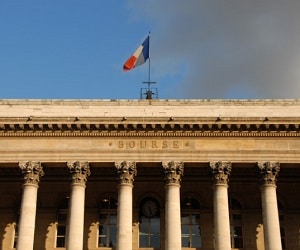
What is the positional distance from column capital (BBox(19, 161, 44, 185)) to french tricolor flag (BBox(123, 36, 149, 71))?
32.9ft

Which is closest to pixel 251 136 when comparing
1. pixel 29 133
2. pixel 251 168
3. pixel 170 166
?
pixel 251 168

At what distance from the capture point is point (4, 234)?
36.3 m

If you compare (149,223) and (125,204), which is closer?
(125,204)

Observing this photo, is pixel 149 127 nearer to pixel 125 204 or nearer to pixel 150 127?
pixel 150 127

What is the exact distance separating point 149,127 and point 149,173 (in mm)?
4277

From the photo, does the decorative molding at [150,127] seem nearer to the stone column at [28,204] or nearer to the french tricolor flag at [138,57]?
the stone column at [28,204]

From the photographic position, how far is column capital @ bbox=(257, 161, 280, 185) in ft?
110

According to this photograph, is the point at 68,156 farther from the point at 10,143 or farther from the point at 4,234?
the point at 4,234

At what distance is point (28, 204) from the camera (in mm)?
33344

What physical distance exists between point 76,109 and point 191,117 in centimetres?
735

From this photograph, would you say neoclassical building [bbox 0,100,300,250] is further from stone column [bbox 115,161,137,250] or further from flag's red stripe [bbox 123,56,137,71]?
flag's red stripe [bbox 123,56,137,71]

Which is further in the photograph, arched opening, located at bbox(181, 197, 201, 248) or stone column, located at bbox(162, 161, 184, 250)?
arched opening, located at bbox(181, 197, 201, 248)

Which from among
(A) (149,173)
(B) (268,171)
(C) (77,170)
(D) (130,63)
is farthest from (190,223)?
(D) (130,63)

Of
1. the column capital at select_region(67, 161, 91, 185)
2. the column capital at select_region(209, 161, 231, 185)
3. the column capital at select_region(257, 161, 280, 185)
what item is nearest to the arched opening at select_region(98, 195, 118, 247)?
the column capital at select_region(67, 161, 91, 185)
